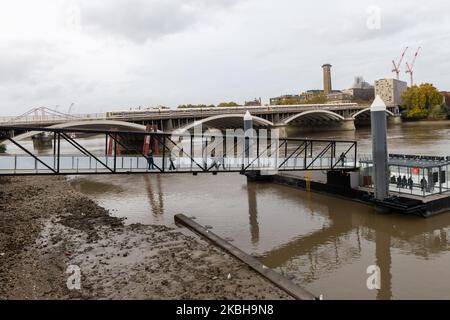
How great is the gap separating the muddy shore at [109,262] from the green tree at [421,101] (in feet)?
359

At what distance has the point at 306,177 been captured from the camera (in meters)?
28.3

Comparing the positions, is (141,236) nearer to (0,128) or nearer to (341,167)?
(0,128)

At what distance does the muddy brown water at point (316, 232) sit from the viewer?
499 inches

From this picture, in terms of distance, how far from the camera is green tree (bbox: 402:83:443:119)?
112 meters

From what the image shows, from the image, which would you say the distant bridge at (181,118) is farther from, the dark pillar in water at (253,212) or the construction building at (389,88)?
the construction building at (389,88)

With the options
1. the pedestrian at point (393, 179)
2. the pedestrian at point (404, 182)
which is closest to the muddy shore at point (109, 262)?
the pedestrian at point (404, 182)

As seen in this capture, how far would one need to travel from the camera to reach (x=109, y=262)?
47.8ft

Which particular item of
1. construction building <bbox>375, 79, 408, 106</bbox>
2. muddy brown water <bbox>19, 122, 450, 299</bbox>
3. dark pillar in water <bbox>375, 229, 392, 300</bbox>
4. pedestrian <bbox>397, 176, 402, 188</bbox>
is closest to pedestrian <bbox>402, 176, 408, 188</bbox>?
pedestrian <bbox>397, 176, 402, 188</bbox>

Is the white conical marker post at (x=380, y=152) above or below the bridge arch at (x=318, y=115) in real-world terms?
below

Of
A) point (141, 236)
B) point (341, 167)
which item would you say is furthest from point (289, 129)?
point (141, 236)

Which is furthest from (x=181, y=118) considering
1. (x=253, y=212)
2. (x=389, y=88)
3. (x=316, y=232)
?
(x=389, y=88)

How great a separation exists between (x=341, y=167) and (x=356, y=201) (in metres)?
2.19

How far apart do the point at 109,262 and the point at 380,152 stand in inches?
Result: 562

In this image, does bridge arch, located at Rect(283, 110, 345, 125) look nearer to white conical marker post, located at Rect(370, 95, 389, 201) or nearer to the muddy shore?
white conical marker post, located at Rect(370, 95, 389, 201)
